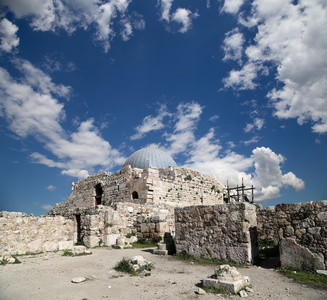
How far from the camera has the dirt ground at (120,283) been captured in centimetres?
441

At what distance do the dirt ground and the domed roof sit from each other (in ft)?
52.6

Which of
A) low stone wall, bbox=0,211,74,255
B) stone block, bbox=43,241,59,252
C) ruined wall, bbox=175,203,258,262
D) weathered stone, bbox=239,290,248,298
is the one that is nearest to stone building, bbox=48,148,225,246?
low stone wall, bbox=0,211,74,255

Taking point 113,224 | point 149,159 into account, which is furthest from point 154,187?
point 149,159

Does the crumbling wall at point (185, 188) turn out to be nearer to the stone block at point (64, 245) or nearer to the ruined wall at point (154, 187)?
the ruined wall at point (154, 187)

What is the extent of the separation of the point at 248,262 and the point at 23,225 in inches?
327

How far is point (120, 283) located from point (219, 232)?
3.28 metres

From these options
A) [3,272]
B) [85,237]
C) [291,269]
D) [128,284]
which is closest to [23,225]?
[85,237]

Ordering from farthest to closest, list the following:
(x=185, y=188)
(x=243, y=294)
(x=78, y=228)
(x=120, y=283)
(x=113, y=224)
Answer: (x=185, y=188), (x=78, y=228), (x=113, y=224), (x=120, y=283), (x=243, y=294)

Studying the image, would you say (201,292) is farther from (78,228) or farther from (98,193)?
(98,193)

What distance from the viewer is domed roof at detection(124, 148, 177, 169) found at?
2312 cm

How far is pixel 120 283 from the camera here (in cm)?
516

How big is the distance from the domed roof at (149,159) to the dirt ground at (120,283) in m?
16.0

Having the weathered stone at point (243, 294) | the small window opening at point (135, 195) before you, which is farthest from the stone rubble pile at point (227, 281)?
the small window opening at point (135, 195)

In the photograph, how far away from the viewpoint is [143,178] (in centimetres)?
1695
